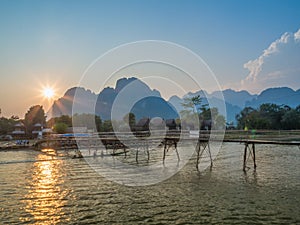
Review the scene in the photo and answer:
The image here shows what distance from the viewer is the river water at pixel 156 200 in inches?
422

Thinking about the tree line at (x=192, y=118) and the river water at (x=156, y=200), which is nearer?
the river water at (x=156, y=200)

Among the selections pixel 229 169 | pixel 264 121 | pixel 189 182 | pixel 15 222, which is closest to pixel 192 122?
pixel 264 121

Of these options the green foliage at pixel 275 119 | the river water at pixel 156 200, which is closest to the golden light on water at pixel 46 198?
the river water at pixel 156 200

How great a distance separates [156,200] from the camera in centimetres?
1320

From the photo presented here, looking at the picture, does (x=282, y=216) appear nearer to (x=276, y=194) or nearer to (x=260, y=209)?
(x=260, y=209)

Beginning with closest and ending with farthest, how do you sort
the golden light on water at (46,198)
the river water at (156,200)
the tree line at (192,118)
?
the river water at (156,200) < the golden light on water at (46,198) < the tree line at (192,118)

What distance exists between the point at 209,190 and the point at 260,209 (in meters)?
3.75

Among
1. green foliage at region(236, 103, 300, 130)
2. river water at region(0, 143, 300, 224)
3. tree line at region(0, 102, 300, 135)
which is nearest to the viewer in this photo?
river water at region(0, 143, 300, 224)

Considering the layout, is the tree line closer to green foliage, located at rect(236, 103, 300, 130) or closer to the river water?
green foliage, located at rect(236, 103, 300, 130)

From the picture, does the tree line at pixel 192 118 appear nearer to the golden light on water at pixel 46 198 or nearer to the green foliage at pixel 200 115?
the green foliage at pixel 200 115

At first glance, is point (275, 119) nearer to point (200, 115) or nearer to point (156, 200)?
point (200, 115)

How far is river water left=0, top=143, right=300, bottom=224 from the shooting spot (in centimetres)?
1072

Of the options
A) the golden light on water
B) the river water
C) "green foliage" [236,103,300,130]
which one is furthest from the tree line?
the river water

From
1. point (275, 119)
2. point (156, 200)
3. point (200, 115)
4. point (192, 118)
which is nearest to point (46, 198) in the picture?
point (156, 200)
